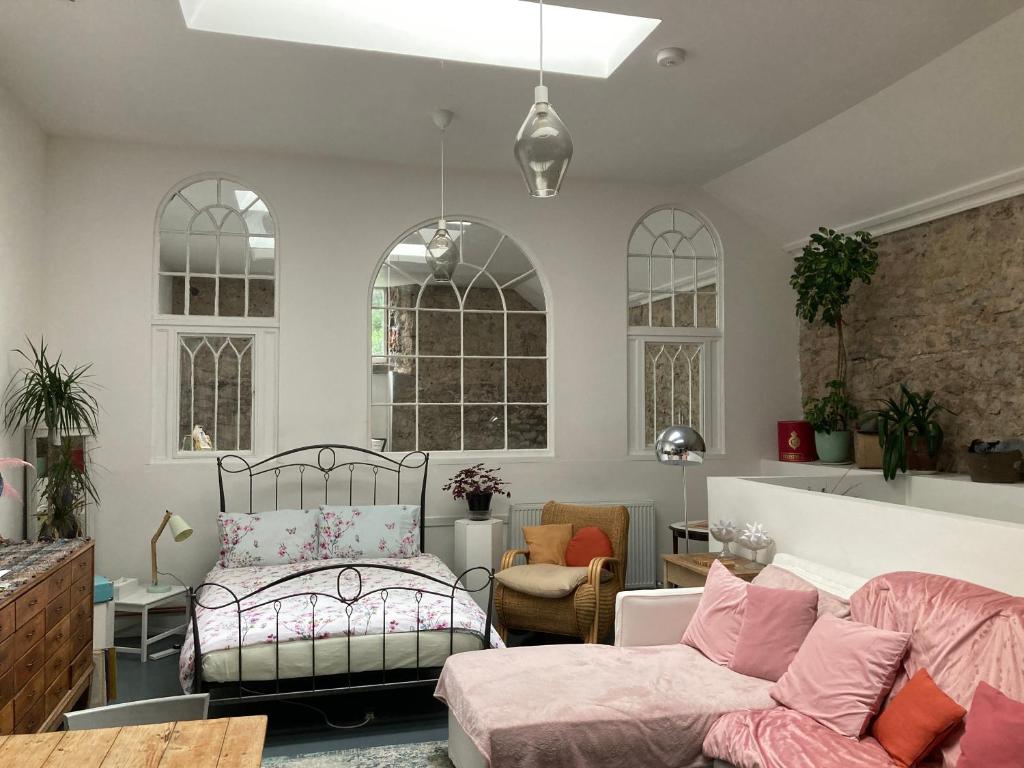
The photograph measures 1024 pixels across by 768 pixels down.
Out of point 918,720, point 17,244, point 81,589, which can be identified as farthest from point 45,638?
point 918,720

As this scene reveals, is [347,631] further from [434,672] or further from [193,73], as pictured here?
[193,73]

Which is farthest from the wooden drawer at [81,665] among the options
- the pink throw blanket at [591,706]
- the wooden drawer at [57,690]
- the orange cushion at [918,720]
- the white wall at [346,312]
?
the orange cushion at [918,720]

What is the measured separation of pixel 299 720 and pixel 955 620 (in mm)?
2912

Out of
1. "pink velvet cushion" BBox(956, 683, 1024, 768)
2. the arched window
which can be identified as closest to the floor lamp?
the arched window

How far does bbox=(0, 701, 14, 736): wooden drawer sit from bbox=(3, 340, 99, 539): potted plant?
5.46ft

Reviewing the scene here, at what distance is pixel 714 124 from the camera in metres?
5.26

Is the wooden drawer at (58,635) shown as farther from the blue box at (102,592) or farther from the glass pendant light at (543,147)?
the glass pendant light at (543,147)

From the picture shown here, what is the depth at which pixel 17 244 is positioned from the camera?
16.1 feet

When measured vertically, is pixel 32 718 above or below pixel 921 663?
below

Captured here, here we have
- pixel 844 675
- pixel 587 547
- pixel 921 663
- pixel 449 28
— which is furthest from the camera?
pixel 587 547

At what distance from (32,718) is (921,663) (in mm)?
3306

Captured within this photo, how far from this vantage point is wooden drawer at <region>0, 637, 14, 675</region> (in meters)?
2.88

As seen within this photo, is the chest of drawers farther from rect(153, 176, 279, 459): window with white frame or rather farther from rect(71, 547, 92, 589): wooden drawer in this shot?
rect(153, 176, 279, 459): window with white frame

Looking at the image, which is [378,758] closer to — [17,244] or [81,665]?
[81,665]
